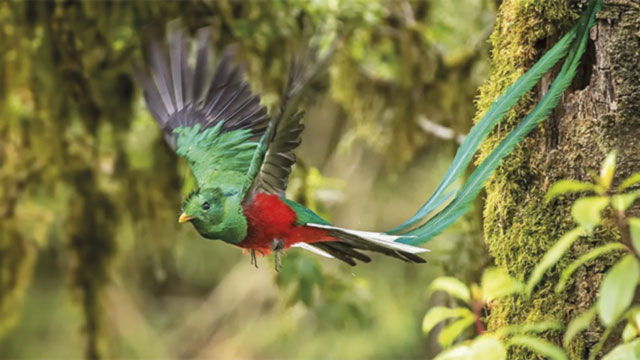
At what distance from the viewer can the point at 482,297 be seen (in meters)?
1.54

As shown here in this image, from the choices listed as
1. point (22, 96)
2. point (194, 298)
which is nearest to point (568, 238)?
A: point (22, 96)

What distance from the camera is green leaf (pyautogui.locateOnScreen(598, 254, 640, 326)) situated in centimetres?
121

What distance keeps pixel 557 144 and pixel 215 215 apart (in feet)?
3.43

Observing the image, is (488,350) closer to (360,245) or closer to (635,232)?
(635,232)

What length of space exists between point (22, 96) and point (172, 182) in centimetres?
95

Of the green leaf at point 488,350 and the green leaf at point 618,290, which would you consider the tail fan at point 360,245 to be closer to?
the green leaf at point 488,350

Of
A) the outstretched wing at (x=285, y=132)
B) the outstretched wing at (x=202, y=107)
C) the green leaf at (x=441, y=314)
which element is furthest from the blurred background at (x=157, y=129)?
the green leaf at (x=441, y=314)

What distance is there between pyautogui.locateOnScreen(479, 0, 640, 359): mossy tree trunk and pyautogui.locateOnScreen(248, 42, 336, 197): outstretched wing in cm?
49

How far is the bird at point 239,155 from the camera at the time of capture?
2.29 m

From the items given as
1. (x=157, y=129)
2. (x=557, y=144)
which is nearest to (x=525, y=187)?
(x=557, y=144)

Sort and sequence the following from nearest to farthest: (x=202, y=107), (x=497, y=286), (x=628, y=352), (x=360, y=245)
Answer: (x=628, y=352) < (x=497, y=286) < (x=360, y=245) < (x=202, y=107)

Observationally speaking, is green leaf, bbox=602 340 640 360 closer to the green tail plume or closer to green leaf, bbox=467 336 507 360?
green leaf, bbox=467 336 507 360

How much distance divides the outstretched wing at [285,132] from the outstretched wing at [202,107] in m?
0.27

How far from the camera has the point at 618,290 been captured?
1.23 metres
